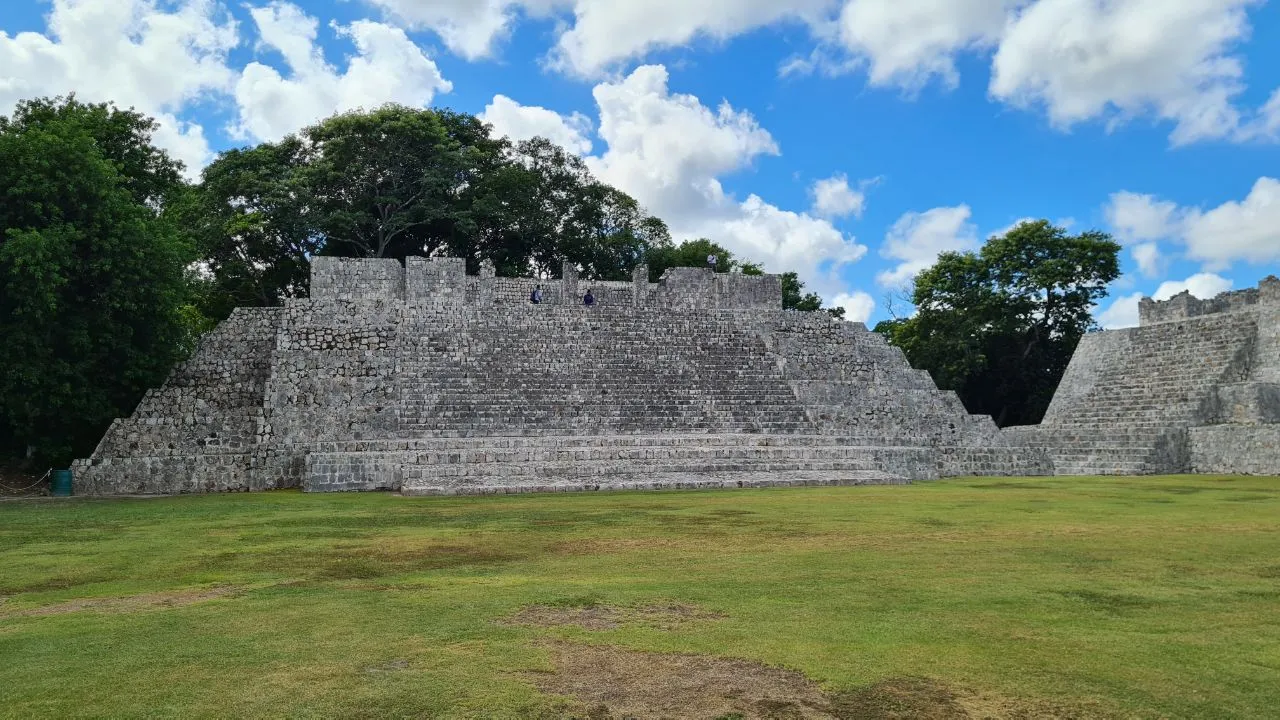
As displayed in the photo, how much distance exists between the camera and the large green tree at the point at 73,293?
52.6ft

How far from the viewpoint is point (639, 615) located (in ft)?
16.8

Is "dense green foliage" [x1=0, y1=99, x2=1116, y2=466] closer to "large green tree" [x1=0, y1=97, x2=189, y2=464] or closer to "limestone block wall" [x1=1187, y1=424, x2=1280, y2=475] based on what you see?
"large green tree" [x1=0, y1=97, x2=189, y2=464]

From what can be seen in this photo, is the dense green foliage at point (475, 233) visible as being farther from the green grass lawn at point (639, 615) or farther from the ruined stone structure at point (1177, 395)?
the green grass lawn at point (639, 615)

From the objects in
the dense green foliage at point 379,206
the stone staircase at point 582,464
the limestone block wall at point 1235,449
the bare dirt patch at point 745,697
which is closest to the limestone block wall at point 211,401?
the stone staircase at point 582,464

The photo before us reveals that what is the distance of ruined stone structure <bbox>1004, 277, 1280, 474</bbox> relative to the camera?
21.4 meters

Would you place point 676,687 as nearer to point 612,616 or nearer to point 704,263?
point 612,616

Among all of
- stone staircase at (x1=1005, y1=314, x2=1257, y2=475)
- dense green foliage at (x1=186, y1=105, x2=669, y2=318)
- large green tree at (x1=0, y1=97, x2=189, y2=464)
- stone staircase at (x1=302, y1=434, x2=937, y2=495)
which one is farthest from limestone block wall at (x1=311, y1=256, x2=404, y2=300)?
stone staircase at (x1=1005, y1=314, x2=1257, y2=475)

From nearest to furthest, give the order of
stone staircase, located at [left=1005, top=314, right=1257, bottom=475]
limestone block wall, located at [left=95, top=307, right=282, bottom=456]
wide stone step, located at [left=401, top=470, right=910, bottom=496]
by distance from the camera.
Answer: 1. wide stone step, located at [left=401, top=470, right=910, bottom=496]
2. limestone block wall, located at [left=95, top=307, right=282, bottom=456]
3. stone staircase, located at [left=1005, top=314, right=1257, bottom=475]

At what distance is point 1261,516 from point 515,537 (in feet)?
25.7

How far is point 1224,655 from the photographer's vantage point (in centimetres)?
408

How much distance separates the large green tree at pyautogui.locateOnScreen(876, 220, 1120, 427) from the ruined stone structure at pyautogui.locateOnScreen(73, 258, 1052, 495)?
27.8 ft

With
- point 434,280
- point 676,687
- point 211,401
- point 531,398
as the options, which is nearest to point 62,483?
point 211,401

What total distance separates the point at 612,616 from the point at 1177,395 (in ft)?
75.6

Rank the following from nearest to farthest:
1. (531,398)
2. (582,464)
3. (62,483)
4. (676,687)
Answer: (676,687), (582,464), (62,483), (531,398)
